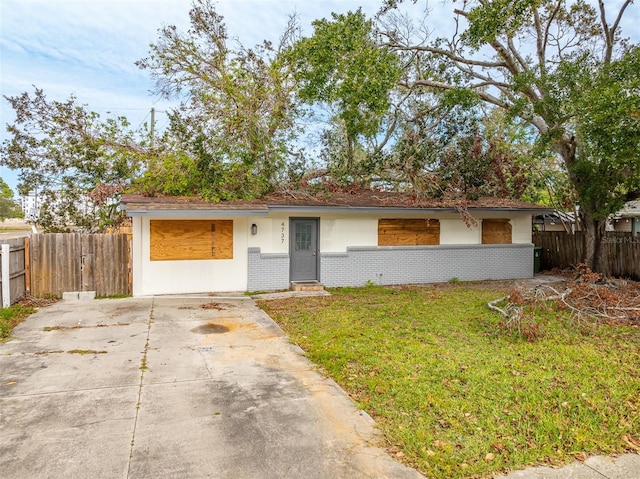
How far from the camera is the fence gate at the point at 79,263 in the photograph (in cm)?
938

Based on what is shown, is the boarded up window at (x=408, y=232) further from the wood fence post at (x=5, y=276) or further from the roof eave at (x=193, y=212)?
the wood fence post at (x=5, y=276)

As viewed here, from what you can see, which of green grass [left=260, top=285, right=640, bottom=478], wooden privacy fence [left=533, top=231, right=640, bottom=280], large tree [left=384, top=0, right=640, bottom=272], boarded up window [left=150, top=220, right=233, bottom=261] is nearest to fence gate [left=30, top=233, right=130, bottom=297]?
boarded up window [left=150, top=220, right=233, bottom=261]

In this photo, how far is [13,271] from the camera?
8.55 meters

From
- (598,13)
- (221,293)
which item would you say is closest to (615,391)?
(221,293)

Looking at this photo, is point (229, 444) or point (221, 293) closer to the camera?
point (229, 444)

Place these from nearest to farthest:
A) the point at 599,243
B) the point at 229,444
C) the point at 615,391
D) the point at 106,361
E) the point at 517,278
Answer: the point at 229,444 → the point at 615,391 → the point at 106,361 → the point at 599,243 → the point at 517,278

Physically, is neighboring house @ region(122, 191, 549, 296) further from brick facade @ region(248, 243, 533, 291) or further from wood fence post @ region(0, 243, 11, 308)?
wood fence post @ region(0, 243, 11, 308)

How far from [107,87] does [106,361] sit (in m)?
14.2

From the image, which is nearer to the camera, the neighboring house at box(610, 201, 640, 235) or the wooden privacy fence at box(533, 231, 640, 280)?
the wooden privacy fence at box(533, 231, 640, 280)

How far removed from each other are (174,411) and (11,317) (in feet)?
18.0

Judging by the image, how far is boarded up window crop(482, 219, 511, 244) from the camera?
13453mm

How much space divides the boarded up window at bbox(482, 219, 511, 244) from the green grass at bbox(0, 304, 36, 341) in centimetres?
1203

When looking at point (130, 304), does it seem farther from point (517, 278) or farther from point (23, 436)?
point (517, 278)

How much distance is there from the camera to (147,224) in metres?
10.1
